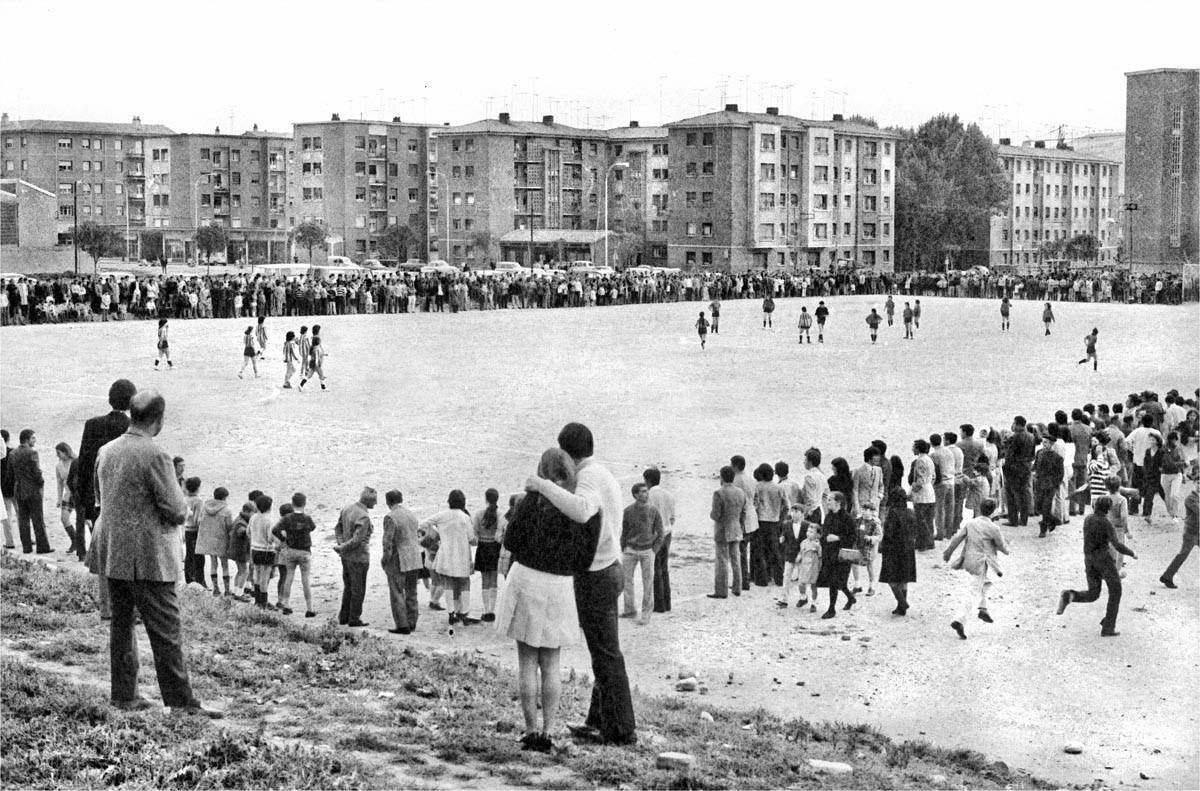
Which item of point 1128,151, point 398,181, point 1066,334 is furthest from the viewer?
point 398,181

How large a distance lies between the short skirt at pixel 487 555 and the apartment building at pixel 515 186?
91.0 meters

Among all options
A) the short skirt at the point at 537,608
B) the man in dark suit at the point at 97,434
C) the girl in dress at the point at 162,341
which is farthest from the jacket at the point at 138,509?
the girl in dress at the point at 162,341

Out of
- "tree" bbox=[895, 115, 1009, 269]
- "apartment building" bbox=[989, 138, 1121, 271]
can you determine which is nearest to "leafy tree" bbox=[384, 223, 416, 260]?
"tree" bbox=[895, 115, 1009, 269]

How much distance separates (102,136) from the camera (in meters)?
122

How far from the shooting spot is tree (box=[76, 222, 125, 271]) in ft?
303

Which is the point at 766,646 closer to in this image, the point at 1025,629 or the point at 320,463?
the point at 1025,629

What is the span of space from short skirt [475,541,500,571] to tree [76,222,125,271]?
77.7 metres

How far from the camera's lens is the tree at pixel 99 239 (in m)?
92.4

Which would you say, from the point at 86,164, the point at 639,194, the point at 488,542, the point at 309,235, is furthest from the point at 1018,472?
the point at 86,164

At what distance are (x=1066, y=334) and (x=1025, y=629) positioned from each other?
120ft

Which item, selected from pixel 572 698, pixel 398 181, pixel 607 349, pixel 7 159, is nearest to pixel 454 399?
pixel 607 349

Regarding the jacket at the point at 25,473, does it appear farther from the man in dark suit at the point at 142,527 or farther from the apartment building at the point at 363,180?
the apartment building at the point at 363,180

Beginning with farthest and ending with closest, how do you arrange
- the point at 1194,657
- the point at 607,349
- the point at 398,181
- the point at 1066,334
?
1. the point at 398,181
2. the point at 1066,334
3. the point at 607,349
4. the point at 1194,657

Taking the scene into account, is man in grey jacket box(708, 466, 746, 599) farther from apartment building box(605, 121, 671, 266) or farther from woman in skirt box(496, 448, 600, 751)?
apartment building box(605, 121, 671, 266)
